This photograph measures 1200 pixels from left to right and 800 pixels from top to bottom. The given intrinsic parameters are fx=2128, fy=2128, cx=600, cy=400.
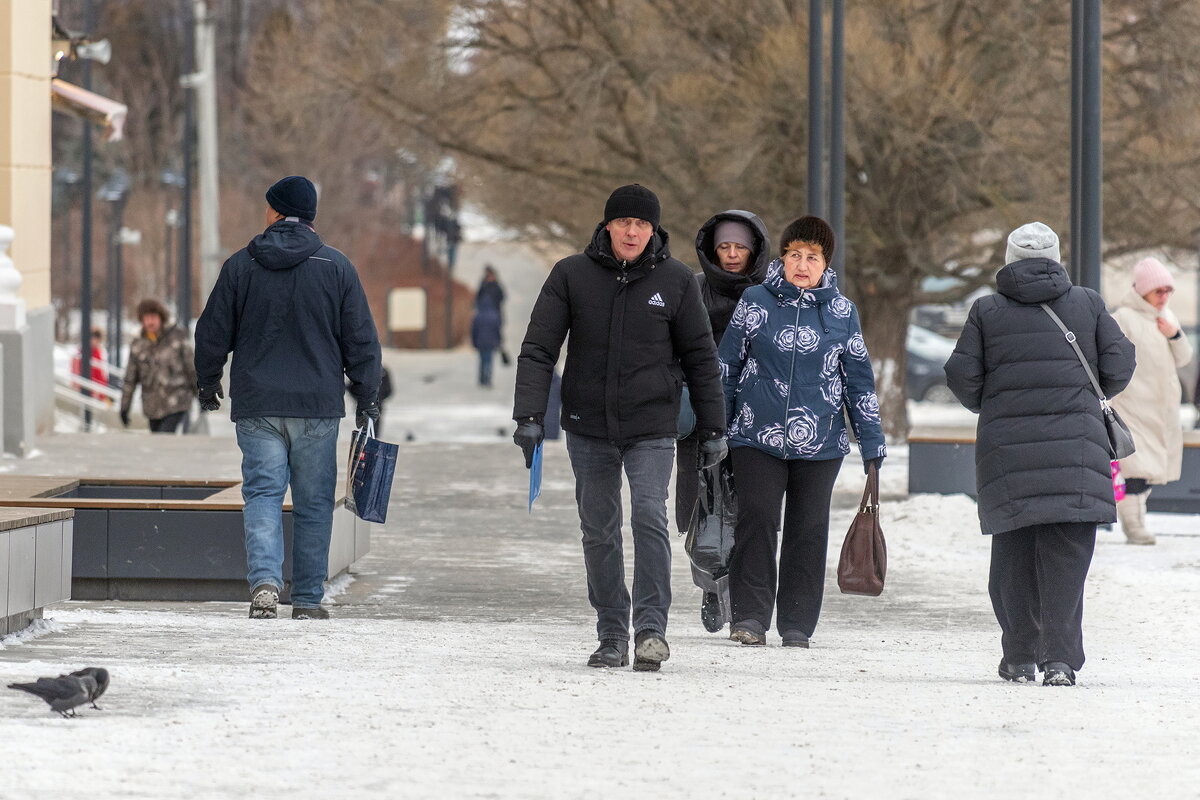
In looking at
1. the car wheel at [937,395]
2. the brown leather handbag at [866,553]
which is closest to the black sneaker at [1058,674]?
the brown leather handbag at [866,553]

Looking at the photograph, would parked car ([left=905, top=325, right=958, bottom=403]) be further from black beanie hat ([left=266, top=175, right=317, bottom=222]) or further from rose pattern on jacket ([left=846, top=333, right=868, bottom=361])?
black beanie hat ([left=266, top=175, right=317, bottom=222])

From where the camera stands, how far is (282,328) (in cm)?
795

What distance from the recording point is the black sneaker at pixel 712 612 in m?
8.23

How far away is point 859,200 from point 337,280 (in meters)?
13.6

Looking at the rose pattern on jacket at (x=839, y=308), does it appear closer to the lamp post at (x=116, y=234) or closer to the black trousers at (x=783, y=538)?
the black trousers at (x=783, y=538)

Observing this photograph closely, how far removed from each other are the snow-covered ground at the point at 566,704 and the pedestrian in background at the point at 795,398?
0.46 m

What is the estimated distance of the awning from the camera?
20656 mm

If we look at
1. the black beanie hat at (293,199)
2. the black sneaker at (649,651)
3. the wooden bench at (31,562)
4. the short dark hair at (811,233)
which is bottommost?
the black sneaker at (649,651)

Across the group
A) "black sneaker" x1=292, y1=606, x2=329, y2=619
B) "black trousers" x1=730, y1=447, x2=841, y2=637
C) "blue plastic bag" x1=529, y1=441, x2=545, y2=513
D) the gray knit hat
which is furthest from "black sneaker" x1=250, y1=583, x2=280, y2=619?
the gray knit hat

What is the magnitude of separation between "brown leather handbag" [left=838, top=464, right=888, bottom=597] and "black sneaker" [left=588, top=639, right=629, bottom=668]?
1044 millimetres

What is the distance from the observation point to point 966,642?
8.61m

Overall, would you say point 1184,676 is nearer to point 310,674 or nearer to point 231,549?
point 310,674

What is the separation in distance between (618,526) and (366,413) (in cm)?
141

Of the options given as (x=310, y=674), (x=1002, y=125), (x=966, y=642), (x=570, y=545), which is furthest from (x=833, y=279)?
(x=1002, y=125)
